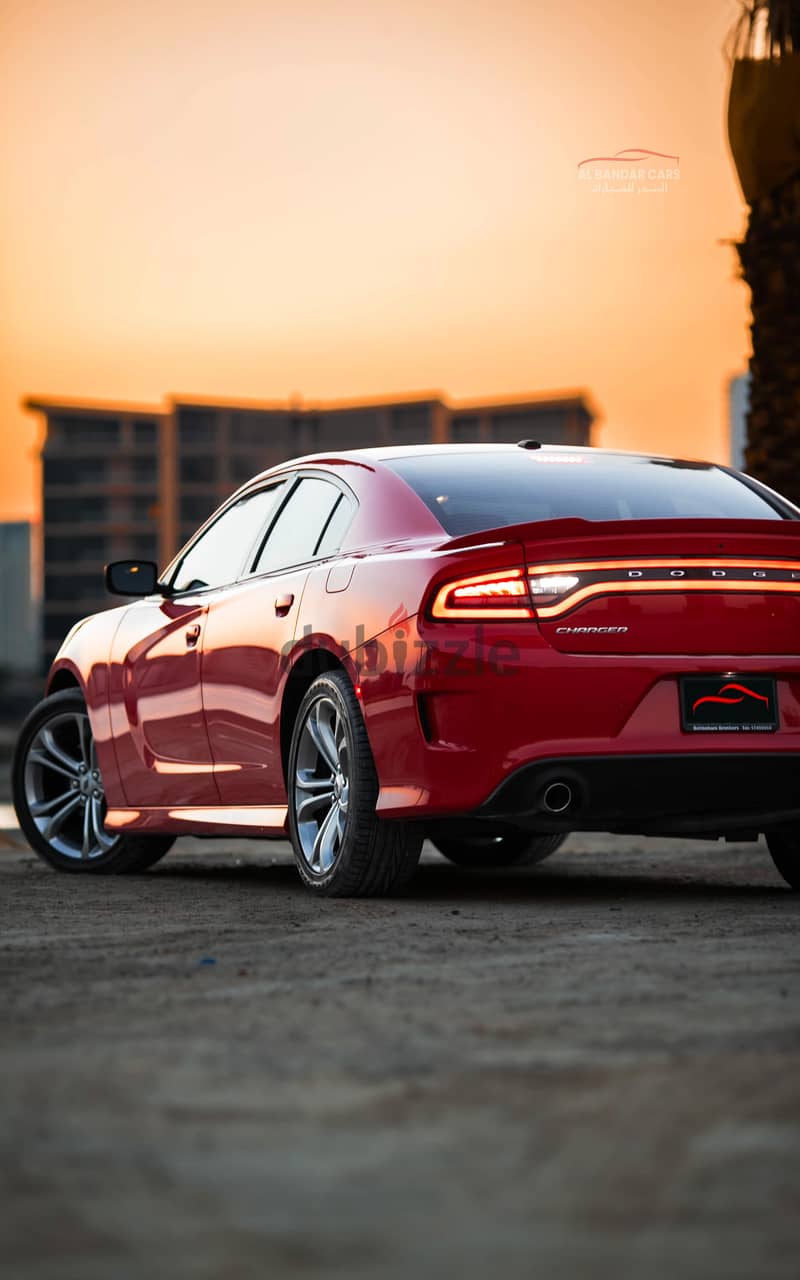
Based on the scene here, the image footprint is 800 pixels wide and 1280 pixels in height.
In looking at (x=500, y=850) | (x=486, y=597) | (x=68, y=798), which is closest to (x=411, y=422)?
(x=68, y=798)

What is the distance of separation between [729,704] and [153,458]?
151 meters

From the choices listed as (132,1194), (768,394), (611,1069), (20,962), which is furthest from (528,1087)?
(768,394)

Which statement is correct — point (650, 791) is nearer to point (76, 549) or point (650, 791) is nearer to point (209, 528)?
point (209, 528)

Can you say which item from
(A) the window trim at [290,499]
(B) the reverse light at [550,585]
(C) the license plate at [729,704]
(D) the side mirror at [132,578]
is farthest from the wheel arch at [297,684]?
(D) the side mirror at [132,578]

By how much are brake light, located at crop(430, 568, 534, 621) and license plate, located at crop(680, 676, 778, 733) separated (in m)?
0.56

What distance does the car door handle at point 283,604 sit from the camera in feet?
23.0

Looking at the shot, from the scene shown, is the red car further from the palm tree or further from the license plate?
the palm tree

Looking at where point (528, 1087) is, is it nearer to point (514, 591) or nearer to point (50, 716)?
point (514, 591)

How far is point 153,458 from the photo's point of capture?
154750 millimetres

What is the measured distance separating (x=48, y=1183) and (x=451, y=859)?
627 cm

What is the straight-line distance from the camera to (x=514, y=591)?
6.10 m

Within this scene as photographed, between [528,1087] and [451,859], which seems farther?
[451,859]

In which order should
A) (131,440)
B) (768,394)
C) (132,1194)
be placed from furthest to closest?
(131,440) → (768,394) → (132,1194)

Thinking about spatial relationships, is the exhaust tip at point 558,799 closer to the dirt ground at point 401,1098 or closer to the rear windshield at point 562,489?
the dirt ground at point 401,1098
